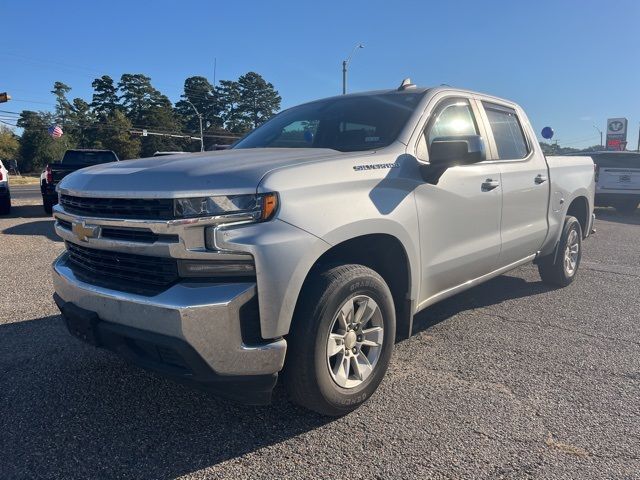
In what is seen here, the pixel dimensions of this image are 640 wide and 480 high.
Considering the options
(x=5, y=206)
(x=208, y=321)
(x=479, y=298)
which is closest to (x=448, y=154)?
(x=208, y=321)

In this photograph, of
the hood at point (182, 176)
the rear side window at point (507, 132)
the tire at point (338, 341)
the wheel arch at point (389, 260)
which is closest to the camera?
the hood at point (182, 176)

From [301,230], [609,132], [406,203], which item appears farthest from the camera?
[609,132]

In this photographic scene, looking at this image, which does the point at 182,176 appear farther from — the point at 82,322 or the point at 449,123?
the point at 449,123

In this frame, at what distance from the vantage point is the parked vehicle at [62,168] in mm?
12039

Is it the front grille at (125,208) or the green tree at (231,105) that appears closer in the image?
the front grille at (125,208)

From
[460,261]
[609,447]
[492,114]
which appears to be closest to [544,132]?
[492,114]

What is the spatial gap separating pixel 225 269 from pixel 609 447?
7.08 feet

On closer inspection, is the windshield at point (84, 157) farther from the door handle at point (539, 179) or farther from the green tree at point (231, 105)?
the green tree at point (231, 105)

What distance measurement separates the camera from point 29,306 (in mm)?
4984

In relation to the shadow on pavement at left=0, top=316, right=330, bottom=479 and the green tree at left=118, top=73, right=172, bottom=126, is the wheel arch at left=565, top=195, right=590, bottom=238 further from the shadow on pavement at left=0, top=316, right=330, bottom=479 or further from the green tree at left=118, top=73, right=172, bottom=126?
the green tree at left=118, top=73, right=172, bottom=126

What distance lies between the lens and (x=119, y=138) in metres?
73.4

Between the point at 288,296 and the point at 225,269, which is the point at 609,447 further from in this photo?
the point at 225,269

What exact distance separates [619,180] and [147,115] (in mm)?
80702

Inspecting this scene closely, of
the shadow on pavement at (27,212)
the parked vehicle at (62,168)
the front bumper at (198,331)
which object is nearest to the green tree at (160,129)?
the shadow on pavement at (27,212)
